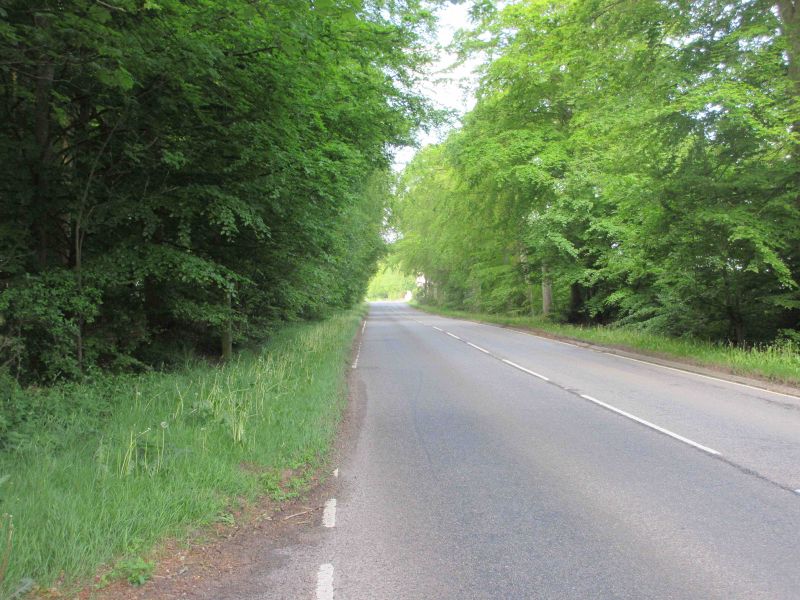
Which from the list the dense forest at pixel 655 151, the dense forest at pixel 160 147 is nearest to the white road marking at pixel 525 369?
the dense forest at pixel 655 151

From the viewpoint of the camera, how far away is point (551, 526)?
433cm

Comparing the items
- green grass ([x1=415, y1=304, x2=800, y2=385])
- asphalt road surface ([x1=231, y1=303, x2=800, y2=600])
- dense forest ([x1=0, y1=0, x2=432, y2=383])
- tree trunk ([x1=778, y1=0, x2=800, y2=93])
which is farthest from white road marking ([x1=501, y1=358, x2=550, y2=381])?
tree trunk ([x1=778, y1=0, x2=800, y2=93])

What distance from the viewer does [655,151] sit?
1502 cm

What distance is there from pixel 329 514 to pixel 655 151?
A: 14276 millimetres

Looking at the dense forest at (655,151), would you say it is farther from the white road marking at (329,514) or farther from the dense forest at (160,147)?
the white road marking at (329,514)

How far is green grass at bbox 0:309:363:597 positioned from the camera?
11.3 feet

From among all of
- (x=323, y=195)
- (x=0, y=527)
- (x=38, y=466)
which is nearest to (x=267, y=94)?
(x=323, y=195)

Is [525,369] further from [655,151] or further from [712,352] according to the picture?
[655,151]

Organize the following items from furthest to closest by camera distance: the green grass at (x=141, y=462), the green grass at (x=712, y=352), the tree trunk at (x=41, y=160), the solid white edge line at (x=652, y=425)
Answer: the green grass at (x=712, y=352), the tree trunk at (x=41, y=160), the solid white edge line at (x=652, y=425), the green grass at (x=141, y=462)

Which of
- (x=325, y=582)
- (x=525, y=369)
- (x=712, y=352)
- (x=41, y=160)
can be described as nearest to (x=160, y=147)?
(x=41, y=160)

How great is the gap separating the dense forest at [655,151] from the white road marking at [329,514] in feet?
20.7

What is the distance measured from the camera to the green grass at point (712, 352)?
11.4m

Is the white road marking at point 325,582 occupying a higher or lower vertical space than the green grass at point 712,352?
lower

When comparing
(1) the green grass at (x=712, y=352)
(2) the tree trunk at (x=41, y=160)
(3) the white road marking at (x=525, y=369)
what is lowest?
(3) the white road marking at (x=525, y=369)
